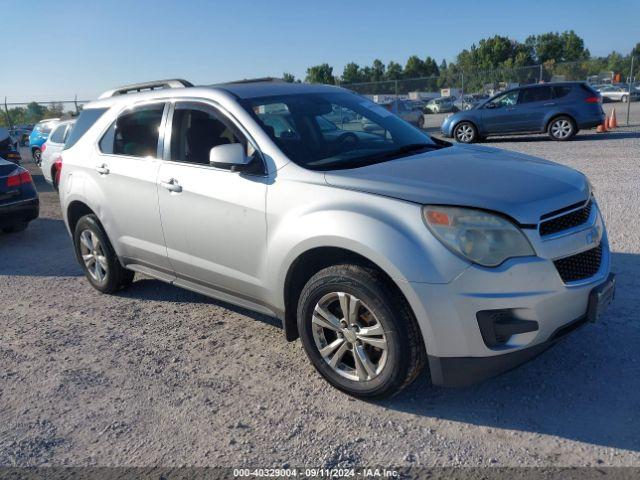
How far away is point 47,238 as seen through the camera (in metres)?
8.48

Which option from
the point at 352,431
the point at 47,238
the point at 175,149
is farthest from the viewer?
the point at 47,238

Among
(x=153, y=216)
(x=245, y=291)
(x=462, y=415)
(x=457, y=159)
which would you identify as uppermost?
(x=457, y=159)

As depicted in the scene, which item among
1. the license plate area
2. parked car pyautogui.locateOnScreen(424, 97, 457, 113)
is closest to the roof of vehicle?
the license plate area

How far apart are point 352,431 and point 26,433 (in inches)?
72.3

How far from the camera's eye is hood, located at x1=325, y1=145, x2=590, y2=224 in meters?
2.99

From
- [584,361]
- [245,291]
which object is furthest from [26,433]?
[584,361]

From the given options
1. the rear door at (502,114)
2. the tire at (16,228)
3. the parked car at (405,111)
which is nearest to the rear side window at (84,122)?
the tire at (16,228)

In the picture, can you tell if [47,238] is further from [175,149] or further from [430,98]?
[430,98]

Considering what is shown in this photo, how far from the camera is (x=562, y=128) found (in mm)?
15898

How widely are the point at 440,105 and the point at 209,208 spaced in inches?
1686

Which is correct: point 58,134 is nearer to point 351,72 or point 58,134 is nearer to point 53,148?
point 53,148

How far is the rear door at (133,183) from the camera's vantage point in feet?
14.8

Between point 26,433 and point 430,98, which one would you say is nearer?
point 26,433

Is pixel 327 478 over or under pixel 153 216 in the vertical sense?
under
